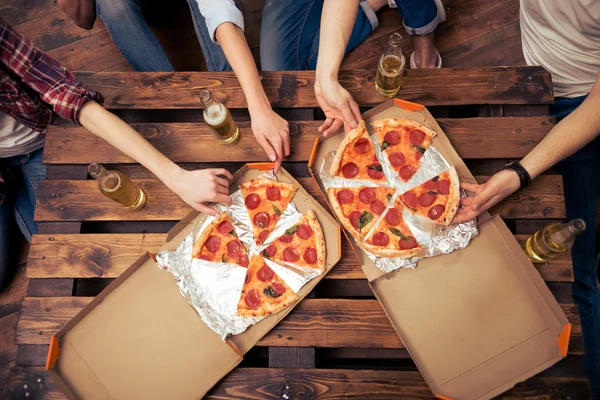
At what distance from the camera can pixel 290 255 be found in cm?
217

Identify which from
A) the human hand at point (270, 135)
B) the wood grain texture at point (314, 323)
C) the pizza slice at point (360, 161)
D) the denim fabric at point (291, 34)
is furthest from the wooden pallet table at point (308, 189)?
the denim fabric at point (291, 34)

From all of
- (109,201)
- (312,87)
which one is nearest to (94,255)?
(109,201)

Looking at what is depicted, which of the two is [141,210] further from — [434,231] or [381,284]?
[434,231]

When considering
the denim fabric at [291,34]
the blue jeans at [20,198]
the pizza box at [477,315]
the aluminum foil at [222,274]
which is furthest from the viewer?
the denim fabric at [291,34]

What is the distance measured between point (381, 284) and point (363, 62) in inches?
93.4

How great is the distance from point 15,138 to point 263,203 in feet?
5.92

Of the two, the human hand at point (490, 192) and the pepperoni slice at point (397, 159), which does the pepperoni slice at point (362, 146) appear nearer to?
the pepperoni slice at point (397, 159)

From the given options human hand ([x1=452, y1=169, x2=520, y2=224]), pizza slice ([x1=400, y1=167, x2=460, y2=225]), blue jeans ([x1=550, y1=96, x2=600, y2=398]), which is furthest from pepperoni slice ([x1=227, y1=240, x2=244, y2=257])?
blue jeans ([x1=550, y1=96, x2=600, y2=398])

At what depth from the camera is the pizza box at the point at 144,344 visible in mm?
1938

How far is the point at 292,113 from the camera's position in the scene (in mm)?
2352

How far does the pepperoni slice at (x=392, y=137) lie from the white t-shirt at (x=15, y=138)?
2381mm

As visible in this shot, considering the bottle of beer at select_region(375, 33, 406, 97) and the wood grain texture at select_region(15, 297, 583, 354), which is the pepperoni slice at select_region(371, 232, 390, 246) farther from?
the bottle of beer at select_region(375, 33, 406, 97)

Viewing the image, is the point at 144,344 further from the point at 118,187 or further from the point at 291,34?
the point at 291,34

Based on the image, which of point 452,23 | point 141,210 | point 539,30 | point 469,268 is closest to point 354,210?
point 469,268
